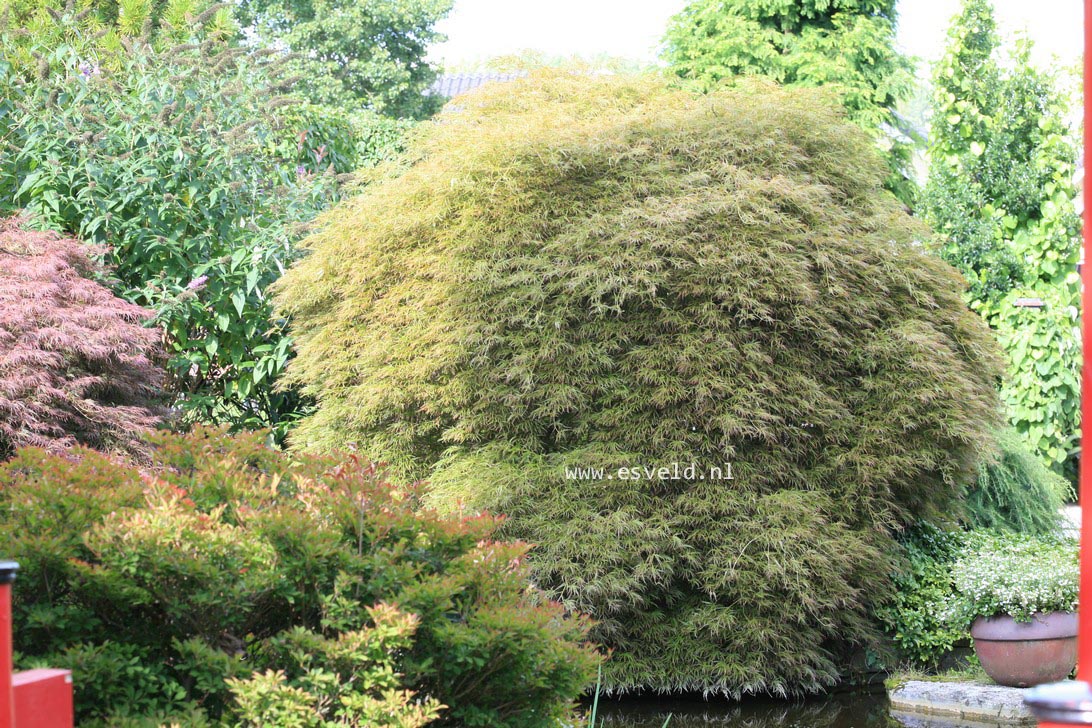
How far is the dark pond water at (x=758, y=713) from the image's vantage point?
15.3ft

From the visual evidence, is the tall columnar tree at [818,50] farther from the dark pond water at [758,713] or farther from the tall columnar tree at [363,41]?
the tall columnar tree at [363,41]

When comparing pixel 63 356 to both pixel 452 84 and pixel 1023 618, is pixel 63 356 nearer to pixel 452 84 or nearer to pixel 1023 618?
pixel 1023 618

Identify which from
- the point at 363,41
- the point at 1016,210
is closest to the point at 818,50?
the point at 1016,210

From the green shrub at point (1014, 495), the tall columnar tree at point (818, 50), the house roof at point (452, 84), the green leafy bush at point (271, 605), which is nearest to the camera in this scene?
the green leafy bush at point (271, 605)

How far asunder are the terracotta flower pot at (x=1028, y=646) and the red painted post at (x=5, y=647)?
445 cm

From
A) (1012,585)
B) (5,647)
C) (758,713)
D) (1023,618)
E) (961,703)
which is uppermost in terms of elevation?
(5,647)

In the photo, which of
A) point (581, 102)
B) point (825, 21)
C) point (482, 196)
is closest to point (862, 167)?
point (581, 102)

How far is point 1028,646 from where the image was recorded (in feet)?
15.5

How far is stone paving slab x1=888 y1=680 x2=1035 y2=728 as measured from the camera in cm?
463

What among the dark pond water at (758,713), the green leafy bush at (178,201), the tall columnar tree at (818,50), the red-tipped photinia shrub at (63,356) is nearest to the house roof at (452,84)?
the tall columnar tree at (818,50)

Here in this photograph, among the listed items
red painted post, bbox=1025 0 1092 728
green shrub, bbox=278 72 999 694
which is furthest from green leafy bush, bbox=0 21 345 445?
red painted post, bbox=1025 0 1092 728

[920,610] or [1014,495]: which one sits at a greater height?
[1014,495]

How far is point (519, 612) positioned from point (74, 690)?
Answer: 1.03 meters

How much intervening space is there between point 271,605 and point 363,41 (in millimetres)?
20340
